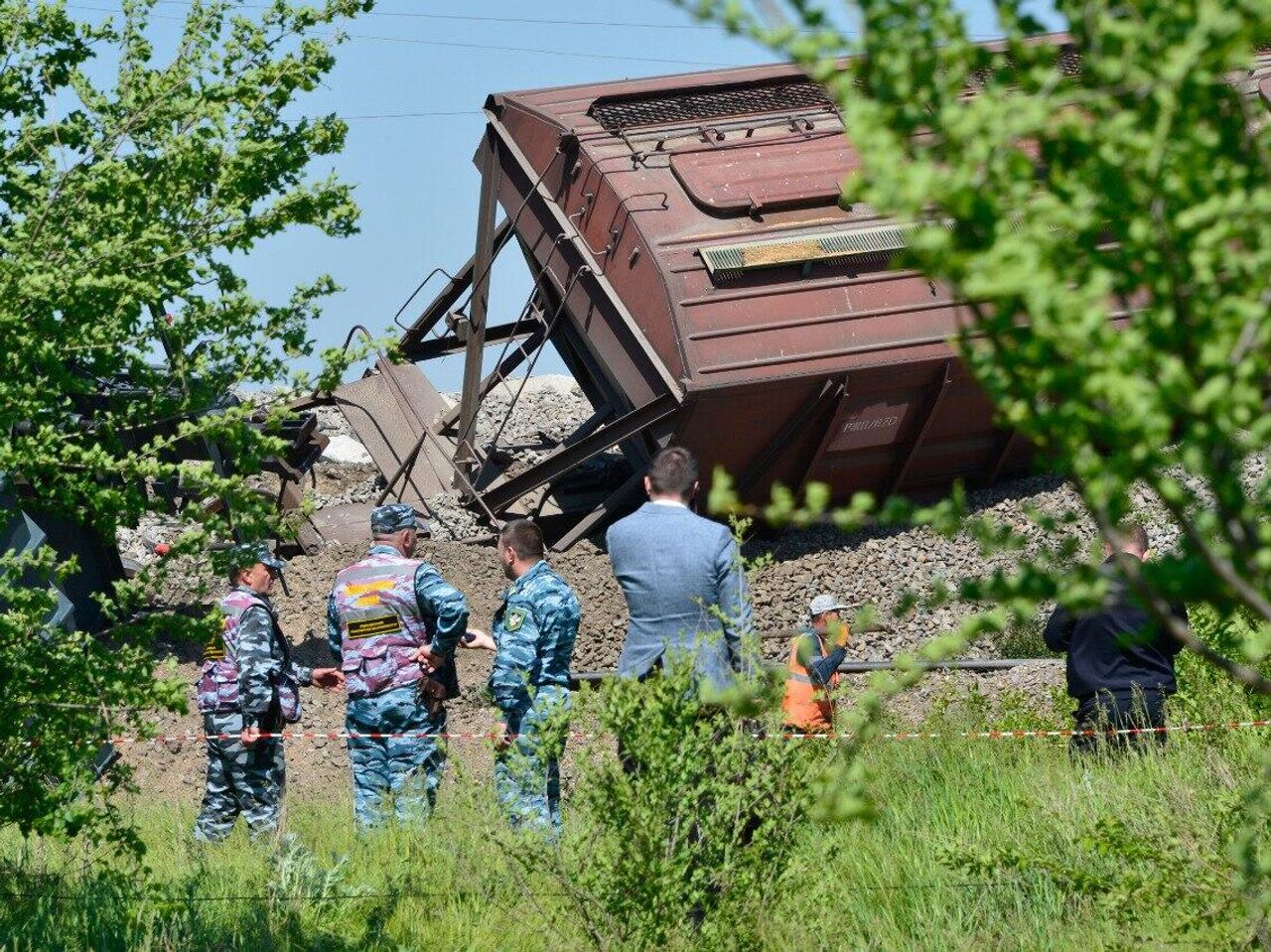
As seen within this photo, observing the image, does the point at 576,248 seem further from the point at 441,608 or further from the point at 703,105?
the point at 441,608

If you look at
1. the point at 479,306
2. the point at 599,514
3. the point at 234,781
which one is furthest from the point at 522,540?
the point at 479,306

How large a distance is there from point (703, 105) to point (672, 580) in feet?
27.0

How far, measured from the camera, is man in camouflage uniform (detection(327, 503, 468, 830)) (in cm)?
728

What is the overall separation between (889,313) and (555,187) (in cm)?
293

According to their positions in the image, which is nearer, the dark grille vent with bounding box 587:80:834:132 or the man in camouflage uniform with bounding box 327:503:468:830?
the man in camouflage uniform with bounding box 327:503:468:830

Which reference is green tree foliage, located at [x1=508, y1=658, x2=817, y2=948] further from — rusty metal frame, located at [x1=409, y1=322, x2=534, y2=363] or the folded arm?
rusty metal frame, located at [x1=409, y1=322, x2=534, y2=363]

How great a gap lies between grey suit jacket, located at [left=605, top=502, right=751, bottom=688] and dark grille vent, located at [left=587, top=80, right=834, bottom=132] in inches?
302

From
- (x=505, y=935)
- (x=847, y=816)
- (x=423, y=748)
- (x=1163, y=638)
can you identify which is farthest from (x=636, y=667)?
(x=847, y=816)

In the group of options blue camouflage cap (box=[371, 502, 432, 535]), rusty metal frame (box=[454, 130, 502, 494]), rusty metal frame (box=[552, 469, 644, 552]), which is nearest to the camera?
blue camouflage cap (box=[371, 502, 432, 535])

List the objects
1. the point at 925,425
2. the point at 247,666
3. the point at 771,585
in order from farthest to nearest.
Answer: the point at 925,425
the point at 771,585
the point at 247,666

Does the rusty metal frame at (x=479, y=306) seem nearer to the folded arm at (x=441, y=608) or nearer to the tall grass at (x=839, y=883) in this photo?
the folded arm at (x=441, y=608)

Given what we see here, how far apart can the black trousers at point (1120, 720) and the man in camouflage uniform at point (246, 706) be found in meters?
3.39

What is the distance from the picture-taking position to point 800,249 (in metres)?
12.0

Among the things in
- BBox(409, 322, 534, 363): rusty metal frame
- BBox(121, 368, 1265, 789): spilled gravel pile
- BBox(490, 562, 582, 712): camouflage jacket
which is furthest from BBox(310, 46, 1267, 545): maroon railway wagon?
BBox(490, 562, 582, 712): camouflage jacket
